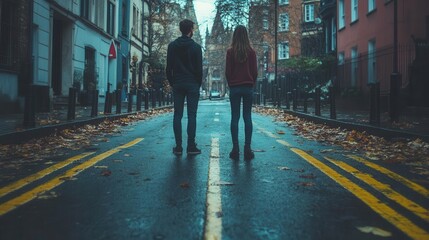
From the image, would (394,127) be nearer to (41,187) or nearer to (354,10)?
(41,187)

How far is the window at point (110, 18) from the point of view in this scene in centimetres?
2716

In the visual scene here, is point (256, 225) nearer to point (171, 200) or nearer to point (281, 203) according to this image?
point (281, 203)

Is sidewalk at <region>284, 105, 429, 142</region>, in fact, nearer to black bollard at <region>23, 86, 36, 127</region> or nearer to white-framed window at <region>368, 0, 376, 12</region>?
black bollard at <region>23, 86, 36, 127</region>

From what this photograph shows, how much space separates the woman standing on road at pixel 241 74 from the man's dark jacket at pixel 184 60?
53cm

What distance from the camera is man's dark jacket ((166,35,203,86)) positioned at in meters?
6.64

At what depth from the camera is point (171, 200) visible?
388 cm

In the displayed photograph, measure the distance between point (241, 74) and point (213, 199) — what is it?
9.35 ft

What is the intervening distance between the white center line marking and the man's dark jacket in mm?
1515

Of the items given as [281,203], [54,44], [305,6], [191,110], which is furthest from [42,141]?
[305,6]

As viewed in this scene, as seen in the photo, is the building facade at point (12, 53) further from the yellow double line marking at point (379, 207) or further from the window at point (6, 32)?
the yellow double line marking at point (379, 207)

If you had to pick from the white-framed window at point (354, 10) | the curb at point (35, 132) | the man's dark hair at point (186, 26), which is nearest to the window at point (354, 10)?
the white-framed window at point (354, 10)

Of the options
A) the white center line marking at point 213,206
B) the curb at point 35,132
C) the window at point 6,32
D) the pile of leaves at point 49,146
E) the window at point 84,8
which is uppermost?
the window at point 84,8

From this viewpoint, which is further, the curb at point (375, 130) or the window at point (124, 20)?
the window at point (124, 20)

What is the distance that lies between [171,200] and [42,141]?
5019 mm
